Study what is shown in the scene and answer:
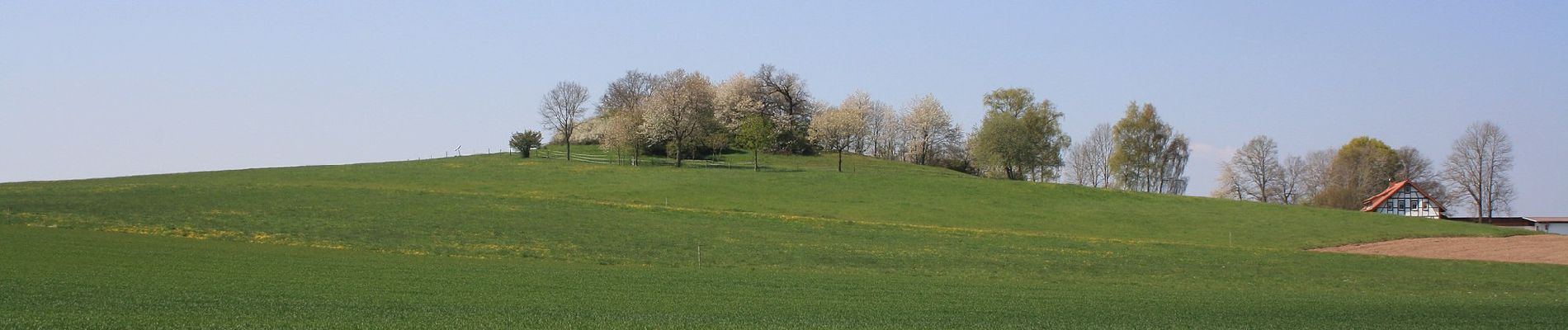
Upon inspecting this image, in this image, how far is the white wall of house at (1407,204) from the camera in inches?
3986

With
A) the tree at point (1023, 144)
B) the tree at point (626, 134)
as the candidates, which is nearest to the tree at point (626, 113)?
the tree at point (626, 134)

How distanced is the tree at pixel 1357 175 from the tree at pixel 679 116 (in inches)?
2425

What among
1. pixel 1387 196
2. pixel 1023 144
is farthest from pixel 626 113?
pixel 1387 196

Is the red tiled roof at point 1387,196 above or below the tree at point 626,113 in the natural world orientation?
below

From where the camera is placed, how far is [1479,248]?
2042 inches

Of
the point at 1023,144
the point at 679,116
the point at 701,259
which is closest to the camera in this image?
the point at 701,259

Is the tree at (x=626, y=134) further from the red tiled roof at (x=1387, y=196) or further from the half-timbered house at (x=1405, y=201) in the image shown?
the half-timbered house at (x=1405, y=201)

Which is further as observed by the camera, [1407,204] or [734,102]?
[734,102]

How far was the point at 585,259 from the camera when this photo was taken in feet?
121

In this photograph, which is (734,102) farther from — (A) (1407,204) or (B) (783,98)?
(A) (1407,204)

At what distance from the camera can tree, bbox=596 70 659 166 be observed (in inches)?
3558

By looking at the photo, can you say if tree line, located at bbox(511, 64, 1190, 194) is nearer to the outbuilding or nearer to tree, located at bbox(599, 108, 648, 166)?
tree, located at bbox(599, 108, 648, 166)

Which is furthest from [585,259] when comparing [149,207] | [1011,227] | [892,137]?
[892,137]

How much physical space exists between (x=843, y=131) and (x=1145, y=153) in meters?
32.1
